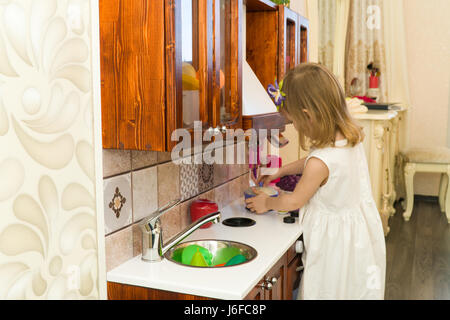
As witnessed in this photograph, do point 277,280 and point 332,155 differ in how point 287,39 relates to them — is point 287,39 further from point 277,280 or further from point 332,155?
point 277,280

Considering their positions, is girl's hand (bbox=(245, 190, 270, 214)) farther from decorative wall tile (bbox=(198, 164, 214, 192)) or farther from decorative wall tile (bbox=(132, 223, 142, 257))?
decorative wall tile (bbox=(132, 223, 142, 257))

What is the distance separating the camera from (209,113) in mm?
Result: 1392

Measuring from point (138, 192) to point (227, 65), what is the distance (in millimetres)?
480

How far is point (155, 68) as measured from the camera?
123 cm

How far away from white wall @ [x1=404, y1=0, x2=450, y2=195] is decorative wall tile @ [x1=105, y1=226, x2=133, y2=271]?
4.72 m

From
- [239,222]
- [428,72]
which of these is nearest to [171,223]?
[239,222]

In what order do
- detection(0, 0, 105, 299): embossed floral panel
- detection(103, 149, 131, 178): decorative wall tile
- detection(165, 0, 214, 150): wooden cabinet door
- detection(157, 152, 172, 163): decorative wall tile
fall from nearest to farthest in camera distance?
detection(0, 0, 105, 299): embossed floral panel
detection(165, 0, 214, 150): wooden cabinet door
detection(103, 149, 131, 178): decorative wall tile
detection(157, 152, 172, 163): decorative wall tile

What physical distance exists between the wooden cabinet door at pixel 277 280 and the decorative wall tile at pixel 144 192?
44 centimetres

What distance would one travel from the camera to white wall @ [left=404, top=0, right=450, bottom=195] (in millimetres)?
5309

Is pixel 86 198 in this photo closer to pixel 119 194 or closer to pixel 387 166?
pixel 119 194

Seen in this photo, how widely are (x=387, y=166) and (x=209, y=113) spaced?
3291 millimetres

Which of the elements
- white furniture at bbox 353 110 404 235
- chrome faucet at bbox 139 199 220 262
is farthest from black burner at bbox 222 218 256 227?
white furniture at bbox 353 110 404 235

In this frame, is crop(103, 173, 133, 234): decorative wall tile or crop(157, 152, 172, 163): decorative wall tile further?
crop(157, 152, 172, 163): decorative wall tile

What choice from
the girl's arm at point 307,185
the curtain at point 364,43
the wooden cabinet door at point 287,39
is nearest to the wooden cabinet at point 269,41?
the wooden cabinet door at point 287,39
